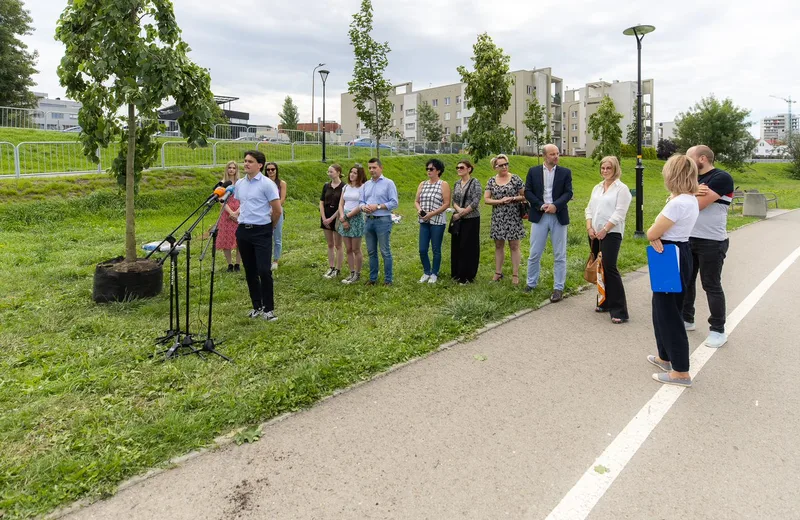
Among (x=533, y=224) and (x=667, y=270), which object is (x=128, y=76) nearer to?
(x=533, y=224)

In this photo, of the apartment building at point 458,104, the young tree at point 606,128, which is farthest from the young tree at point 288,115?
the young tree at point 606,128

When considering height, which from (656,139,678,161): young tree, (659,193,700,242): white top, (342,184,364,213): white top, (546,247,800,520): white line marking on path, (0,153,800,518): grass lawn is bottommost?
(546,247,800,520): white line marking on path

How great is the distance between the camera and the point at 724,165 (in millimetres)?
47906

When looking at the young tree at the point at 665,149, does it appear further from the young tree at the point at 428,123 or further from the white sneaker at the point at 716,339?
the white sneaker at the point at 716,339

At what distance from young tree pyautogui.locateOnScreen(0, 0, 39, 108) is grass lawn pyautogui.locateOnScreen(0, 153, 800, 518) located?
37.6m

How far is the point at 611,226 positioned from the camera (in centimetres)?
604

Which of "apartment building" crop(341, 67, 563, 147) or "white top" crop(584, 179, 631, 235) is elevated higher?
"apartment building" crop(341, 67, 563, 147)

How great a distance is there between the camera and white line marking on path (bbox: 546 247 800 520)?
2691 mm

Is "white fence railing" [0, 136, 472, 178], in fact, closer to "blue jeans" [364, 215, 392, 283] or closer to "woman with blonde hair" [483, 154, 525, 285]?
"blue jeans" [364, 215, 392, 283]

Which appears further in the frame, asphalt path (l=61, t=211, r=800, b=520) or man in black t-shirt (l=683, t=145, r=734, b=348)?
man in black t-shirt (l=683, t=145, r=734, b=348)

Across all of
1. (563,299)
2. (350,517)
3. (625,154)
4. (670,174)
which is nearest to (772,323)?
(563,299)

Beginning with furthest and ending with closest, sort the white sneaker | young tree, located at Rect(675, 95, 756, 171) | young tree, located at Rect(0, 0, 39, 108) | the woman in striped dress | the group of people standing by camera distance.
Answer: young tree, located at Rect(675, 95, 756, 171) → young tree, located at Rect(0, 0, 39, 108) → the woman in striped dress → the white sneaker → the group of people standing

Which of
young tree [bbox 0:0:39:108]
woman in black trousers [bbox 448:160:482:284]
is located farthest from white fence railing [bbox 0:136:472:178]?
young tree [bbox 0:0:39:108]

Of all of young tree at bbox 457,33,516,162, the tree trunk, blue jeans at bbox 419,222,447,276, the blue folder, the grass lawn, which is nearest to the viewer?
the grass lawn
